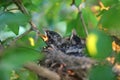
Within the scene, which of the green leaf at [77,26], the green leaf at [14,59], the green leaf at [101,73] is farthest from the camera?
the green leaf at [77,26]

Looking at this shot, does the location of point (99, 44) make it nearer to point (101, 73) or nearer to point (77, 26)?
point (101, 73)

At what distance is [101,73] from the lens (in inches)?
20.1

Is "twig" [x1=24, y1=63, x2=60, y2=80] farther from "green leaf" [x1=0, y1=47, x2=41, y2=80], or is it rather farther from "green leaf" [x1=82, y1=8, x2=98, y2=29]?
"green leaf" [x1=82, y1=8, x2=98, y2=29]

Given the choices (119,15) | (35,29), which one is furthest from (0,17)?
(119,15)

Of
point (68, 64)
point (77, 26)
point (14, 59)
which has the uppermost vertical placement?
point (77, 26)

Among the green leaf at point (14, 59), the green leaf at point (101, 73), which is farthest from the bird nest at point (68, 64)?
the green leaf at point (14, 59)

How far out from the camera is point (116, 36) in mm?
660

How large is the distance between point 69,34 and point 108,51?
47 centimetres

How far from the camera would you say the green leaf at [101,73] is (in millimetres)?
508

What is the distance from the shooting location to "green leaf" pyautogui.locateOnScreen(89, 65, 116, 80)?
1.67 ft

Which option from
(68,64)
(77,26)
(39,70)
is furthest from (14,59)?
(77,26)

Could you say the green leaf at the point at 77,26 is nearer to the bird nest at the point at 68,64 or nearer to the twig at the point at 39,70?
the bird nest at the point at 68,64

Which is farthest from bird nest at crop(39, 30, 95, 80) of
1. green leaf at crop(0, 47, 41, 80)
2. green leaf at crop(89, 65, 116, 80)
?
green leaf at crop(0, 47, 41, 80)

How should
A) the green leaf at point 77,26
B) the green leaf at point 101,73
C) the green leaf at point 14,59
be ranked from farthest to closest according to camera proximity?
the green leaf at point 77,26 < the green leaf at point 101,73 < the green leaf at point 14,59
